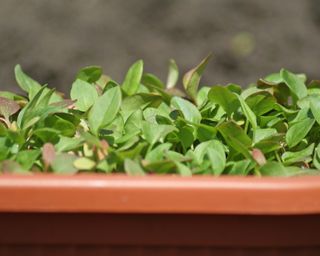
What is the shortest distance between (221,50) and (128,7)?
413 millimetres

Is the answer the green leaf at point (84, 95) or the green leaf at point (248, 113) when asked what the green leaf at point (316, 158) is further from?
the green leaf at point (84, 95)

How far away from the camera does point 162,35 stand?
3.37 metres

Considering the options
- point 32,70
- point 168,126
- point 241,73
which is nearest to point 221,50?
point 241,73

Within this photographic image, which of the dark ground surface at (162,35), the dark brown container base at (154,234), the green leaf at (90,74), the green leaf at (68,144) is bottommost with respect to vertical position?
the dark ground surface at (162,35)

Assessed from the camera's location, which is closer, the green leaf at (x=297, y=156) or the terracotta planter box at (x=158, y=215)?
the terracotta planter box at (x=158, y=215)

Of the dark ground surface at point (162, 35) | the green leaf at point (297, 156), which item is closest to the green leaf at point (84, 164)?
the green leaf at point (297, 156)

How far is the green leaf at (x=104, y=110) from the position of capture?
1.43 metres

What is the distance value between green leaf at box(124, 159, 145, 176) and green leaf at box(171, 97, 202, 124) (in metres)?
0.28

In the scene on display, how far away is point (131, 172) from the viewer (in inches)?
49.0

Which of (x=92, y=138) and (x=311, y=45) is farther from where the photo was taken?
(x=311, y=45)

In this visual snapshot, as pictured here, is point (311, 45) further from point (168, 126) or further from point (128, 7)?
point (168, 126)

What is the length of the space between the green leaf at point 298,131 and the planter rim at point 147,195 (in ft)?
0.93

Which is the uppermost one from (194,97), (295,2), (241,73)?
(194,97)

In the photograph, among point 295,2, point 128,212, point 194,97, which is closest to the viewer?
point 128,212
